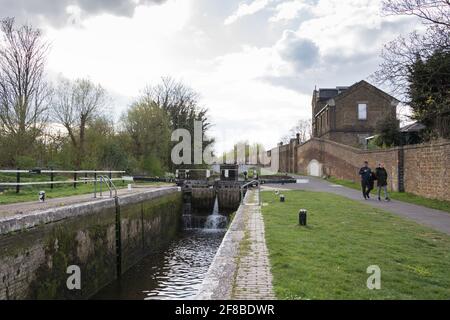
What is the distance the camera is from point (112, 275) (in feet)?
37.0

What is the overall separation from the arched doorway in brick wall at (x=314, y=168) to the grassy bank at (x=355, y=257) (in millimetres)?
29291

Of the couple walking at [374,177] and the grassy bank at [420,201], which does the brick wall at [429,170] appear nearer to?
the grassy bank at [420,201]

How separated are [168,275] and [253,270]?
569 centimetres

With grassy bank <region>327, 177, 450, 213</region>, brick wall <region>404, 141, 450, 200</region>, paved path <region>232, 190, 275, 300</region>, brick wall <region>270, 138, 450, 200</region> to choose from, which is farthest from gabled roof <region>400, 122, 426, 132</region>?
paved path <region>232, 190, 275, 300</region>

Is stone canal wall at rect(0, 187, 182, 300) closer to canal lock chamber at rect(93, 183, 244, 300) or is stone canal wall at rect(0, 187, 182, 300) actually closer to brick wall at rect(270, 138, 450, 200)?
canal lock chamber at rect(93, 183, 244, 300)

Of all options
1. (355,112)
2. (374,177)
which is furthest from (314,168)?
(374,177)

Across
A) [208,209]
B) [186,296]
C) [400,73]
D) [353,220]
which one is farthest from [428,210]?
[208,209]

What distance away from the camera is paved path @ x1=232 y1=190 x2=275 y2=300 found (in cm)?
510

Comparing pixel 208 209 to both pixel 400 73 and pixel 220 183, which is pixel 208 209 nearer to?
pixel 220 183

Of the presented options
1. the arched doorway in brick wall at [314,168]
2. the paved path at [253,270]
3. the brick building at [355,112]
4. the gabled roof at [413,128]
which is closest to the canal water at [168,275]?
the paved path at [253,270]

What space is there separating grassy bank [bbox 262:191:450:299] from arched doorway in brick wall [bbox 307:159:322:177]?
29.3 meters

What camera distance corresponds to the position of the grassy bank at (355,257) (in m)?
5.14

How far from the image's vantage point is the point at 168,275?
444 inches

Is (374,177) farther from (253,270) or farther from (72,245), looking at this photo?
(72,245)
